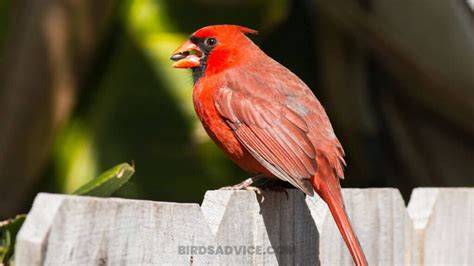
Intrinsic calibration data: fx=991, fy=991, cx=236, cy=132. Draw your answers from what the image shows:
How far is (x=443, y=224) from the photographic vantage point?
3205 mm

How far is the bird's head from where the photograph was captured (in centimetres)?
337

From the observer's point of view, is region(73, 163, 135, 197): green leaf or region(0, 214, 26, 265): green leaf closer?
region(0, 214, 26, 265): green leaf

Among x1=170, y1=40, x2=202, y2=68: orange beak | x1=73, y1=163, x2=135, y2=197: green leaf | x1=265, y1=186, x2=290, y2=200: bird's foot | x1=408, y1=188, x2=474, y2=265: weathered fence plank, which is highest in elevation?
x1=170, y1=40, x2=202, y2=68: orange beak

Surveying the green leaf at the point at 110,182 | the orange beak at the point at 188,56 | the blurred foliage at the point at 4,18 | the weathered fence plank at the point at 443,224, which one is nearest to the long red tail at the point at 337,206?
the weathered fence plank at the point at 443,224

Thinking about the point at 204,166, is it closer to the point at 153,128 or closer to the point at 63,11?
the point at 153,128

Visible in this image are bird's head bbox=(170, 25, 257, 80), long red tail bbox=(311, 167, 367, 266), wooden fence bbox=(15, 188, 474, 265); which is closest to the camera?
wooden fence bbox=(15, 188, 474, 265)

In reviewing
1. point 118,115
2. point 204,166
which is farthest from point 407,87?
point 118,115

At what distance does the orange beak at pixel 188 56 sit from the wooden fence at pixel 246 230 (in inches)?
30.0

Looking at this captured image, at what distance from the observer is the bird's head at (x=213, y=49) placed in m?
3.37

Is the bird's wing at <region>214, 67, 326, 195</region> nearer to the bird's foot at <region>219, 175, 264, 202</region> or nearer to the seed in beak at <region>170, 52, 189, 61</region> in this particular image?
the bird's foot at <region>219, 175, 264, 202</region>

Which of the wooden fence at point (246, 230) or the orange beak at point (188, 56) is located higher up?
the orange beak at point (188, 56)

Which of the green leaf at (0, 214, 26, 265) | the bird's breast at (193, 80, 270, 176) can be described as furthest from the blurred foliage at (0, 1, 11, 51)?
the green leaf at (0, 214, 26, 265)

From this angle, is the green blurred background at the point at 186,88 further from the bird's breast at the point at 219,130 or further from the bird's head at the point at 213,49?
the bird's breast at the point at 219,130

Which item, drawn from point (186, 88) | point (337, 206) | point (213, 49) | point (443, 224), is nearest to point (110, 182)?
point (337, 206)
